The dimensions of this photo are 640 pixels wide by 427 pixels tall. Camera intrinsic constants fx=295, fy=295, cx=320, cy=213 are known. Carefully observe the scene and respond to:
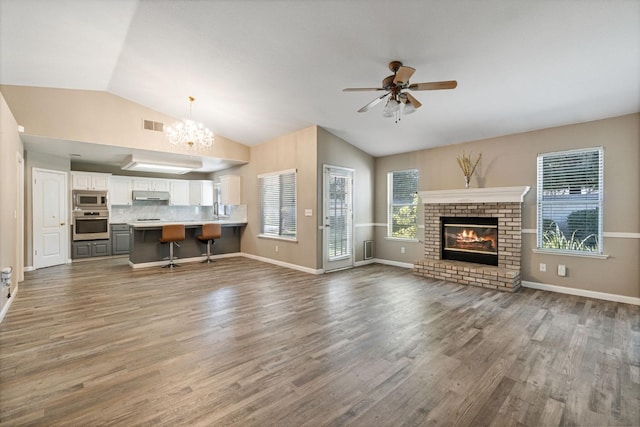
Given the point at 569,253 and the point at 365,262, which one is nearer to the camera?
the point at 569,253

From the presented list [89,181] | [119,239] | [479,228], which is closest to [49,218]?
[89,181]

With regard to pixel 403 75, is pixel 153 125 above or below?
above

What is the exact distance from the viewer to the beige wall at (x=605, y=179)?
4.06 metres

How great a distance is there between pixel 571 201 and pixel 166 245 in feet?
25.6

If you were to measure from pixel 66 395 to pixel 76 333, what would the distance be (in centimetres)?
129

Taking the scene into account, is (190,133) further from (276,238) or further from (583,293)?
(583,293)

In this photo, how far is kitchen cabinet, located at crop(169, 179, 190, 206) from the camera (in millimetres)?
9148

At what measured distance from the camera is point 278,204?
684 cm

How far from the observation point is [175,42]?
3775 mm

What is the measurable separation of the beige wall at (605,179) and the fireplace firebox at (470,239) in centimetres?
49

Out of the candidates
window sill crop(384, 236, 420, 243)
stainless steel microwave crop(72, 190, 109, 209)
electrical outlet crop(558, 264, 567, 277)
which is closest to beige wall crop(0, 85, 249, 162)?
stainless steel microwave crop(72, 190, 109, 209)

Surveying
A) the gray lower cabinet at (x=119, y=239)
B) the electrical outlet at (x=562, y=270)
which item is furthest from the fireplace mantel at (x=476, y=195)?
the gray lower cabinet at (x=119, y=239)

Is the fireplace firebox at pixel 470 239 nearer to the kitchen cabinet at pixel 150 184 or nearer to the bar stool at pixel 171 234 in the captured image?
the bar stool at pixel 171 234

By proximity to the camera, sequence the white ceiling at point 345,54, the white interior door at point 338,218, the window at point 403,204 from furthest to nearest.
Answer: the window at point 403,204 → the white interior door at point 338,218 → the white ceiling at point 345,54
